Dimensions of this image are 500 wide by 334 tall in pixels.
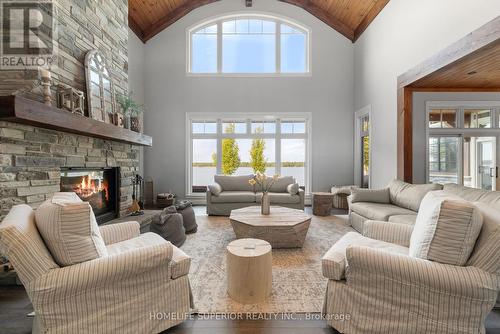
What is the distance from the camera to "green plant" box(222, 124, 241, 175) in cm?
678

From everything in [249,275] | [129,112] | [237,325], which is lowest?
[237,325]

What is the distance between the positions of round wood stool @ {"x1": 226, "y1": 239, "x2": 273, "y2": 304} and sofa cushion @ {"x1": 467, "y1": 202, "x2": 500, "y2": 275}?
1.33 meters

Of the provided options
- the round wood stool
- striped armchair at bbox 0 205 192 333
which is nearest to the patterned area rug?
the round wood stool

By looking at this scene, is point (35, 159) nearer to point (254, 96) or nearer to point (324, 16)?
point (254, 96)

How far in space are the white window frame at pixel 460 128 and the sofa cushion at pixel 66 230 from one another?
5.19m

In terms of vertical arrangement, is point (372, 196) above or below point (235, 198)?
above

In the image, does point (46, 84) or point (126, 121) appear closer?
point (46, 84)

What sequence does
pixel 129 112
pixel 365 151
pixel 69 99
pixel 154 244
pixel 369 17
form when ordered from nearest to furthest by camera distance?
1. pixel 154 244
2. pixel 69 99
3. pixel 129 112
4. pixel 369 17
5. pixel 365 151

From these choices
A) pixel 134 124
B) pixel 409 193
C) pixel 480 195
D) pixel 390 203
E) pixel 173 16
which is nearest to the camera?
pixel 480 195

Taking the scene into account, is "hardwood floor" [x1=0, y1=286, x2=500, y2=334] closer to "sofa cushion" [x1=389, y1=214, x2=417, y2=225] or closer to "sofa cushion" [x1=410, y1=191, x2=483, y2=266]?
"sofa cushion" [x1=410, y1=191, x2=483, y2=266]

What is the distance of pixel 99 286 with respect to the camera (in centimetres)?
148

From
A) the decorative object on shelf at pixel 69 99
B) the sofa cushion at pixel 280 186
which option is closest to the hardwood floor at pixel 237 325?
the decorative object on shelf at pixel 69 99

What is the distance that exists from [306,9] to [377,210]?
18.5 ft

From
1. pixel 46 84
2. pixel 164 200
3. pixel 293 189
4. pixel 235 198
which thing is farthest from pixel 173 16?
pixel 293 189
